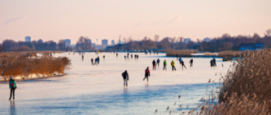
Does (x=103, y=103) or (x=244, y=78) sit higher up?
(x=244, y=78)

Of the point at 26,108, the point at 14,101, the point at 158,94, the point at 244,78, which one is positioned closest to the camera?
the point at 244,78

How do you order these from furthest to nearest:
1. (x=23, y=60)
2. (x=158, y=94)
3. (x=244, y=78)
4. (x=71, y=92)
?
(x=23, y=60) → (x=71, y=92) → (x=158, y=94) → (x=244, y=78)

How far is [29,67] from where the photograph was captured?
26766 mm

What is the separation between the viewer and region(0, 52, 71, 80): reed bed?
25248 millimetres

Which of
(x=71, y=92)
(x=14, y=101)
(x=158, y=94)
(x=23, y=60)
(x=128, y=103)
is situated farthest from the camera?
(x=23, y=60)

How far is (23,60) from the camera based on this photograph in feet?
90.5

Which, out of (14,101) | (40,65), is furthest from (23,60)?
(14,101)

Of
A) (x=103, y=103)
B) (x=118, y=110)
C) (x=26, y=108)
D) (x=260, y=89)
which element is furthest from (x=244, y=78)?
(x=26, y=108)

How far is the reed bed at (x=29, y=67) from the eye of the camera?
2525 centimetres

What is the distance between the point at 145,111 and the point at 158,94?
4519 millimetres

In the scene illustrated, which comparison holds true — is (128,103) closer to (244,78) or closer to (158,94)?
(158,94)

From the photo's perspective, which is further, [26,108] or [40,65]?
[40,65]

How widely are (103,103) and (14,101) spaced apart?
14.5ft

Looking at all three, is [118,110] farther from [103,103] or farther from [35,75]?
[35,75]
